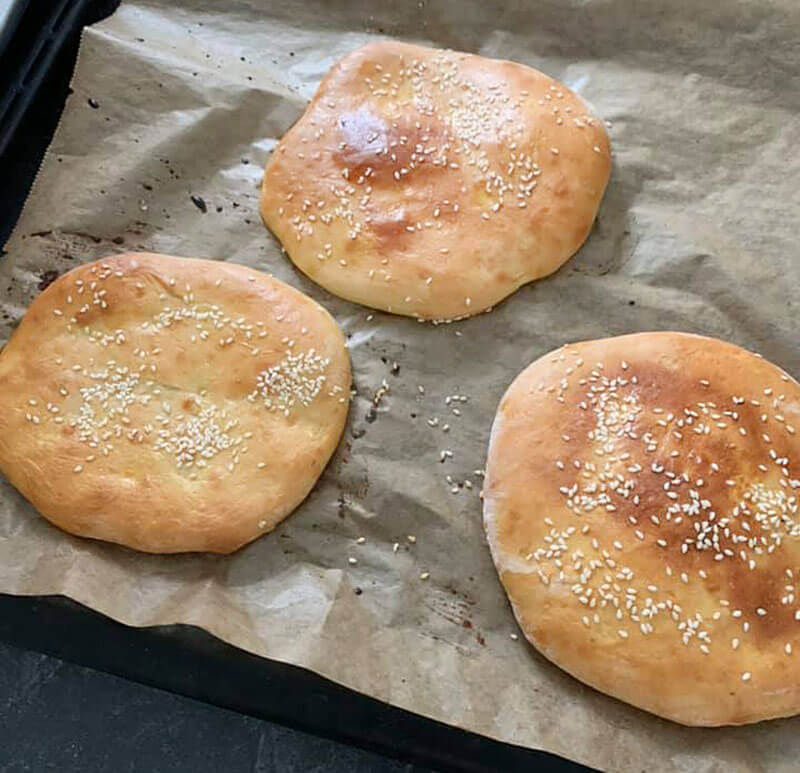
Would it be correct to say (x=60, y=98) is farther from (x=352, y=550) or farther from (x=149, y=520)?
(x=352, y=550)

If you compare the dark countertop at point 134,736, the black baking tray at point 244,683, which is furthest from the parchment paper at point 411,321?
the dark countertop at point 134,736

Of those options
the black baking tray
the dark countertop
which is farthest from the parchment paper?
the dark countertop

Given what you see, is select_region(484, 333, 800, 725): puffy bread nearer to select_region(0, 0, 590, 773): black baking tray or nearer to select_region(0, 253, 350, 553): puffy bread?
select_region(0, 0, 590, 773): black baking tray

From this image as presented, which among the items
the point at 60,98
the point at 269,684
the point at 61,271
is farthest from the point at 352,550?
the point at 60,98

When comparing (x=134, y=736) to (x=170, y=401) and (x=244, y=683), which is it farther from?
(x=170, y=401)

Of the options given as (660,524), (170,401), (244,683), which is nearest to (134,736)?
(244,683)

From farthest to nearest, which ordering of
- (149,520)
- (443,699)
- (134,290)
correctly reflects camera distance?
(134,290)
(149,520)
(443,699)
